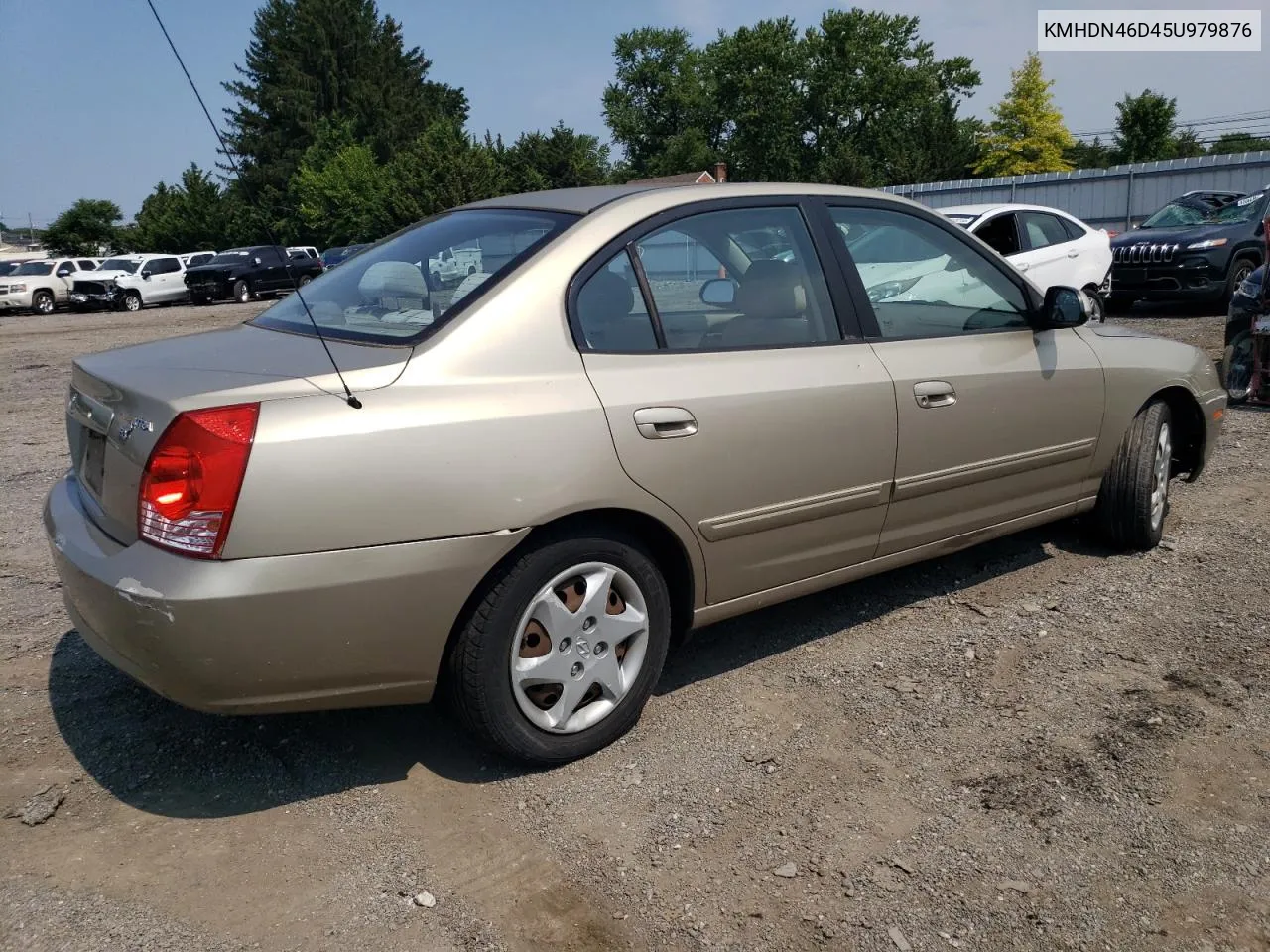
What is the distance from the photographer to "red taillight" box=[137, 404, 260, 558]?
8.28 feet

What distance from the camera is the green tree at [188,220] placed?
2416 inches

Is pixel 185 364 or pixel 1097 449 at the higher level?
pixel 185 364

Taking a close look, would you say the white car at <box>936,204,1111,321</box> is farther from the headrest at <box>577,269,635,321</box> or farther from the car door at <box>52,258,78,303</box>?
the car door at <box>52,258,78,303</box>

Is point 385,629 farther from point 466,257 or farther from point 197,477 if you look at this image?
point 466,257

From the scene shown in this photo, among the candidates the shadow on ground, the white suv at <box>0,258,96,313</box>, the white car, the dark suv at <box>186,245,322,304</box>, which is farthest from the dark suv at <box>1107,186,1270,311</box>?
the white suv at <box>0,258,96,313</box>

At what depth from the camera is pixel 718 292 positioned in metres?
3.50

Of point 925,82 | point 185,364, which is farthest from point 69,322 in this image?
point 925,82

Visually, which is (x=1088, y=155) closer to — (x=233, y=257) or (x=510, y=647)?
(x=233, y=257)

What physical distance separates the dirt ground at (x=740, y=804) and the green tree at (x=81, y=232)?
2287 inches

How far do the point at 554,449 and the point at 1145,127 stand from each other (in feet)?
191

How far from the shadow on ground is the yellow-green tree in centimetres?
5884

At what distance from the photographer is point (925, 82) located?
71438mm

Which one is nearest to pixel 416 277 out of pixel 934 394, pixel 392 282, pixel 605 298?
pixel 392 282

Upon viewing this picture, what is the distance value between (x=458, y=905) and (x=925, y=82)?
7638 centimetres
